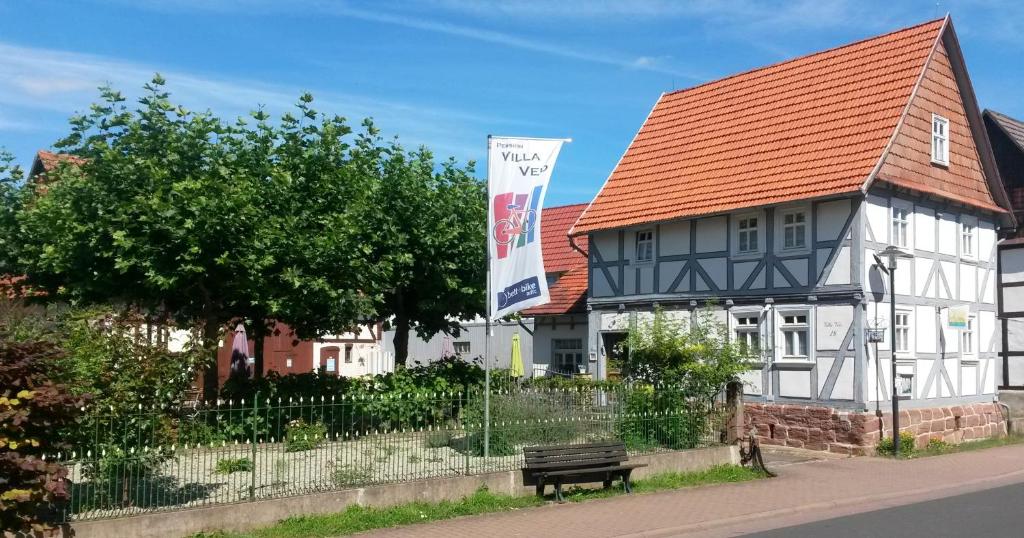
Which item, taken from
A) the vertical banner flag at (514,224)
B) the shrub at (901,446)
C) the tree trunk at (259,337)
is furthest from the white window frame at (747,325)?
the tree trunk at (259,337)

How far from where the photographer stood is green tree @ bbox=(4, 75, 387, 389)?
54.6 feet

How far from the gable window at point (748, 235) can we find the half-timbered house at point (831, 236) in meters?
0.03

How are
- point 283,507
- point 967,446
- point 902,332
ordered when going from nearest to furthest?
1. point 283,507
2. point 902,332
3. point 967,446

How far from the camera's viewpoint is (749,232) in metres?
23.0

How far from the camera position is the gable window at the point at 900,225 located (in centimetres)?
2170

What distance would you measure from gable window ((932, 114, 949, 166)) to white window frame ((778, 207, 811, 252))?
3.54 meters

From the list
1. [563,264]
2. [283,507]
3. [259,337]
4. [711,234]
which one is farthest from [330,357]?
[283,507]

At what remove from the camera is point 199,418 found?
36.3ft

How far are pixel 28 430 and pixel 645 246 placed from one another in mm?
18274

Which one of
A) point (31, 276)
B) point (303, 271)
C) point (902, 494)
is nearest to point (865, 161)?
point (902, 494)

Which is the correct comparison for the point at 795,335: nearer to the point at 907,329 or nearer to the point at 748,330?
the point at 748,330

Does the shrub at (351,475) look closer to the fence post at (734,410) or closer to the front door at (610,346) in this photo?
the fence post at (734,410)

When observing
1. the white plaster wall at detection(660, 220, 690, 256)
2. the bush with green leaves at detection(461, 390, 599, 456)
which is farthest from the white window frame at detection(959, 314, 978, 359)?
the bush with green leaves at detection(461, 390, 599, 456)

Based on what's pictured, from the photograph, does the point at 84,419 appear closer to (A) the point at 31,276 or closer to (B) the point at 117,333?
(B) the point at 117,333
